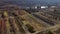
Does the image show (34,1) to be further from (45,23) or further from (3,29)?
(3,29)

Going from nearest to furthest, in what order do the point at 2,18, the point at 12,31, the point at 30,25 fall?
the point at 12,31 < the point at 30,25 < the point at 2,18

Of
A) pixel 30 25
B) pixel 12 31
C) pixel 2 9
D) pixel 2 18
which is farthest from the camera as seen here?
pixel 2 9

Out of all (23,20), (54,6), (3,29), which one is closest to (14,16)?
(23,20)

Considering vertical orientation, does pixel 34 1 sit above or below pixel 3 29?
above

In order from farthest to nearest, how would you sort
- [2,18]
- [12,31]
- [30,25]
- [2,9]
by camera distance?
[2,9] → [2,18] → [30,25] → [12,31]

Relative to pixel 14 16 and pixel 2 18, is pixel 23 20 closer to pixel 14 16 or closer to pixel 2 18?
pixel 14 16

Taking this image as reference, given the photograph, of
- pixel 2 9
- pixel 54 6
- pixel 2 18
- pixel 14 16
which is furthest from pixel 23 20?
pixel 54 6

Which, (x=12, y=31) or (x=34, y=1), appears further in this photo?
(x=34, y=1)

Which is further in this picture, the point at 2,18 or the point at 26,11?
the point at 26,11

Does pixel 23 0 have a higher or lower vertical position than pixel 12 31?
higher
